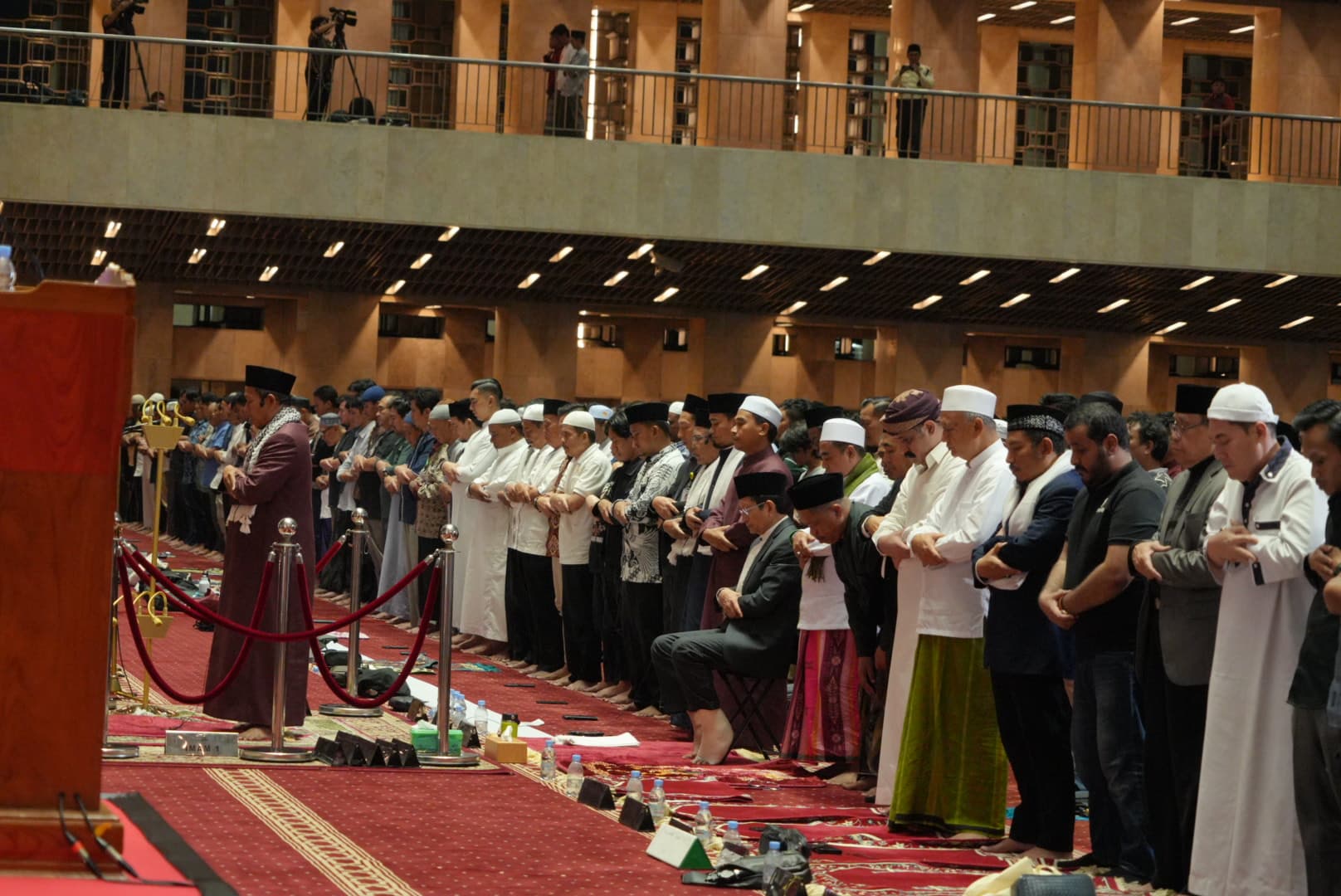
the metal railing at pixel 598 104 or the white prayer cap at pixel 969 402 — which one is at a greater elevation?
the metal railing at pixel 598 104

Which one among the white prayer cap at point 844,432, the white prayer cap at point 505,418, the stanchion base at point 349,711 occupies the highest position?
the white prayer cap at point 505,418

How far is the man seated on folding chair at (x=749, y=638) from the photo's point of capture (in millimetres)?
8516

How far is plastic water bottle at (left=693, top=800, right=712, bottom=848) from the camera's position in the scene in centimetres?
636

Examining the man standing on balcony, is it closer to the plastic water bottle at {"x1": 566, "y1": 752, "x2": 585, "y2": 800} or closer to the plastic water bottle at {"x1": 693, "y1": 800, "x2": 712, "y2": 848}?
the plastic water bottle at {"x1": 566, "y1": 752, "x2": 585, "y2": 800}

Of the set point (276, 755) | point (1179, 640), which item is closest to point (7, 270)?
point (1179, 640)

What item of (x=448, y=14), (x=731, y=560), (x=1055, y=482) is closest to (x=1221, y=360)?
(x=448, y=14)

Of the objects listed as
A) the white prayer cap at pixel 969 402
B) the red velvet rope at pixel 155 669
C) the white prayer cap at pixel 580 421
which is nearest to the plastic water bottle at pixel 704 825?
the white prayer cap at pixel 969 402

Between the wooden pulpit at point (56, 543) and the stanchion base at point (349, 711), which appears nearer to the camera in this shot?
the wooden pulpit at point (56, 543)

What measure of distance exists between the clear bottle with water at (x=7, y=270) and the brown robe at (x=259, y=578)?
3.96 meters

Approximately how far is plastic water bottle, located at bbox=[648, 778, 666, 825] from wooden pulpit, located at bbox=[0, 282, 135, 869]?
9.08 feet

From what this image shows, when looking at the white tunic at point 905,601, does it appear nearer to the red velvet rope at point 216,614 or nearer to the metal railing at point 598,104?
the red velvet rope at point 216,614

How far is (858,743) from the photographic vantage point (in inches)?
324

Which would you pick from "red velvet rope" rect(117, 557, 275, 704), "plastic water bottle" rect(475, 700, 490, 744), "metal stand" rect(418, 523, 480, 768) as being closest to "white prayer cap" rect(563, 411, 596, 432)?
"plastic water bottle" rect(475, 700, 490, 744)

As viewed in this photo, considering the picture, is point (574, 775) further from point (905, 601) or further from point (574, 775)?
point (905, 601)
